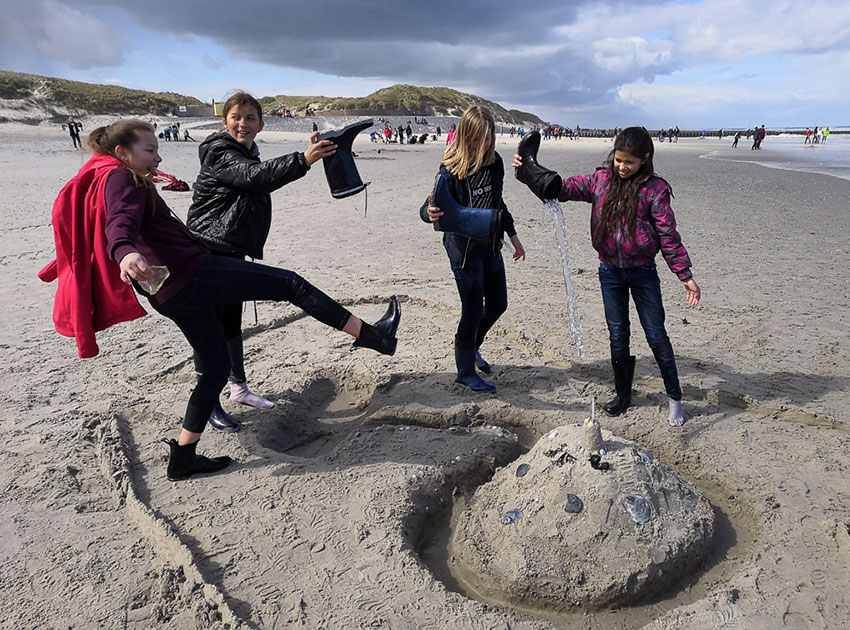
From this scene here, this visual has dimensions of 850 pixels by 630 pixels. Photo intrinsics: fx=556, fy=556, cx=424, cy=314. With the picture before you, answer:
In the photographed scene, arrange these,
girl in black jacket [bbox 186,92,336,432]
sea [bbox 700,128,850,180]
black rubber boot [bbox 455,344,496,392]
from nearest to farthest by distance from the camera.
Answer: girl in black jacket [bbox 186,92,336,432] → black rubber boot [bbox 455,344,496,392] → sea [bbox 700,128,850,180]

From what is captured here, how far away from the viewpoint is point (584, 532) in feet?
8.27

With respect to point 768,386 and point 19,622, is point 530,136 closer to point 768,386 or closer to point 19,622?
point 768,386

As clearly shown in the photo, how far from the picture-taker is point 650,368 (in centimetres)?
433

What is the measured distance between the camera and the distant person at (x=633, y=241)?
3.21 m

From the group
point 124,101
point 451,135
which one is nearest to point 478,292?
point 451,135

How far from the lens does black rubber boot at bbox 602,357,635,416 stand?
3.71m

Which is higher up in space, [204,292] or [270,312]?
[204,292]

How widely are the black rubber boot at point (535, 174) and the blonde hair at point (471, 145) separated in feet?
0.67

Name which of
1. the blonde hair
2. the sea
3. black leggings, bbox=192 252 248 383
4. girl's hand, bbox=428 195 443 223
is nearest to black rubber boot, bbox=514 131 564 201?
the blonde hair

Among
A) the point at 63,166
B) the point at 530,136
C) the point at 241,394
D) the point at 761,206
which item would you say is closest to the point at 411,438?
the point at 241,394

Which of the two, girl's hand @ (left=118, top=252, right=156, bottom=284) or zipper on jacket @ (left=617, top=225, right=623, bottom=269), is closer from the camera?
girl's hand @ (left=118, top=252, right=156, bottom=284)

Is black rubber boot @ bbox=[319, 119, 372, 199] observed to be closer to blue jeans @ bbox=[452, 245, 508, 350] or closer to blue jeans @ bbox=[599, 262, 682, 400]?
blue jeans @ bbox=[452, 245, 508, 350]

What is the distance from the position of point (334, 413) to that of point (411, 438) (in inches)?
30.6

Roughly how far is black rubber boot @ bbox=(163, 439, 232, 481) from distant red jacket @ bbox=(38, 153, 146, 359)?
2.25 ft
